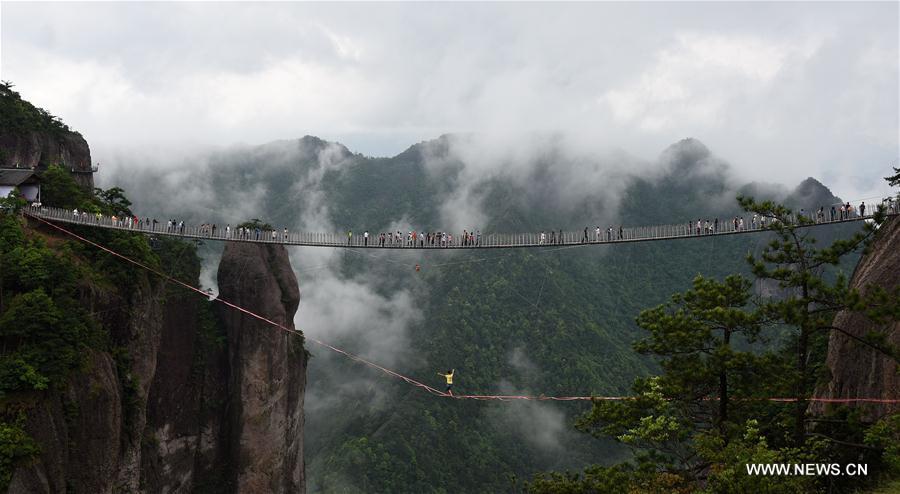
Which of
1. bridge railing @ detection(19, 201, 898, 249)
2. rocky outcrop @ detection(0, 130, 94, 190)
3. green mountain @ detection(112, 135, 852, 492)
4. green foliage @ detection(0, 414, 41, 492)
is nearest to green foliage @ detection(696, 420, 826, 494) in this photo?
bridge railing @ detection(19, 201, 898, 249)

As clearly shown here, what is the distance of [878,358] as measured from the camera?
20.6m

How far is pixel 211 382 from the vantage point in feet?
133

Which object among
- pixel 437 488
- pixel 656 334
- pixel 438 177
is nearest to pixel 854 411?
pixel 656 334

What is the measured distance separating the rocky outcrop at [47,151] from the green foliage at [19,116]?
295 millimetres

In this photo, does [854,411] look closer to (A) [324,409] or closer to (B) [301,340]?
(B) [301,340]

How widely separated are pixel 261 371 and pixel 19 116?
21516 millimetres

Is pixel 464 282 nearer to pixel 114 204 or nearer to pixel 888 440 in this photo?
pixel 114 204

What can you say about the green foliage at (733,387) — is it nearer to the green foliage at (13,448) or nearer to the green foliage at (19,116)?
the green foliage at (13,448)

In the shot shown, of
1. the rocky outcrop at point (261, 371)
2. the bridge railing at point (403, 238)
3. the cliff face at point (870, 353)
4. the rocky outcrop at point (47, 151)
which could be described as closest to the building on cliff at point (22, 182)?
the bridge railing at point (403, 238)

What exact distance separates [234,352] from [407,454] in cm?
3450

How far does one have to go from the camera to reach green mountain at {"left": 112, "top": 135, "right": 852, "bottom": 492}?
75.2 metres

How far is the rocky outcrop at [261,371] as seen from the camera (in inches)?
1560

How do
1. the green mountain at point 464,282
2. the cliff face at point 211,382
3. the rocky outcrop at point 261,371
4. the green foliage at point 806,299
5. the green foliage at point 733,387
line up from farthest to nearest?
the green mountain at point 464,282 → the rocky outcrop at point 261,371 → the cliff face at point 211,382 → the green foliage at point 806,299 → the green foliage at point 733,387

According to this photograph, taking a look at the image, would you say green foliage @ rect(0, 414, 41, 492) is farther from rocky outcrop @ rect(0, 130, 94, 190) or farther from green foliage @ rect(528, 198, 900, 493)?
rocky outcrop @ rect(0, 130, 94, 190)
